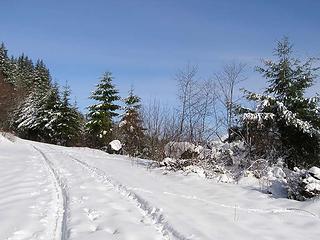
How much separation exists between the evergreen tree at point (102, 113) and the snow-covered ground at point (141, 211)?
28921 mm

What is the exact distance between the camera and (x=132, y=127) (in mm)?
34125

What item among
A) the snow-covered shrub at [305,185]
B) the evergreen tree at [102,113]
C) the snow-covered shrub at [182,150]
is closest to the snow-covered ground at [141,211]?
the snow-covered shrub at [305,185]

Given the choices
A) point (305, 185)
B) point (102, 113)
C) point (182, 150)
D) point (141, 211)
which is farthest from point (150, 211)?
point (102, 113)

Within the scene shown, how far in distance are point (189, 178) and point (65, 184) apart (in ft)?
Result: 13.3

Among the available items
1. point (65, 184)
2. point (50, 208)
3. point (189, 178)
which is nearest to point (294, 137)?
point (189, 178)

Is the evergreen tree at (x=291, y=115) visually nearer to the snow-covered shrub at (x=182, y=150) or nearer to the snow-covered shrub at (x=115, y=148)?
the snow-covered shrub at (x=182, y=150)

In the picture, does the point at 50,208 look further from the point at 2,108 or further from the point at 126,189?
the point at 2,108

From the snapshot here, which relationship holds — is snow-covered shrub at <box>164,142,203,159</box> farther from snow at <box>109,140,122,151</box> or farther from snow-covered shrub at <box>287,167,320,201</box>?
snow at <box>109,140,122,151</box>

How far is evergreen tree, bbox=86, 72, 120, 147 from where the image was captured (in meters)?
40.5

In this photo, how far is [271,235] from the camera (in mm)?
6086

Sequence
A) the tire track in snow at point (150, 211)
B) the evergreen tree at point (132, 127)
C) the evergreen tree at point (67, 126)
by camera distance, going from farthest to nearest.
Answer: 1. the evergreen tree at point (67, 126)
2. the evergreen tree at point (132, 127)
3. the tire track in snow at point (150, 211)

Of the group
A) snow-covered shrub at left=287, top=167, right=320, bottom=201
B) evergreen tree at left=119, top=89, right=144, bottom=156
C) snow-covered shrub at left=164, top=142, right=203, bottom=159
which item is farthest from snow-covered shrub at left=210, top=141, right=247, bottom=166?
evergreen tree at left=119, top=89, right=144, bottom=156

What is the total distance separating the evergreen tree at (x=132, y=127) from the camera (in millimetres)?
27050

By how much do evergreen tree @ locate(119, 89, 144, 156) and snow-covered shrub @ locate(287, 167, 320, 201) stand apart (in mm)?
16524
